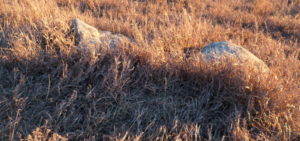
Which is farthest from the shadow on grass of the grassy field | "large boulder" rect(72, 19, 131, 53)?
"large boulder" rect(72, 19, 131, 53)

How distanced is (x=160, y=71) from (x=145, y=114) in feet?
1.81

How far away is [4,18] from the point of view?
3982mm

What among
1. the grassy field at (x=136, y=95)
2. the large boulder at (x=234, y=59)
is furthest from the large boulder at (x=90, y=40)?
the large boulder at (x=234, y=59)

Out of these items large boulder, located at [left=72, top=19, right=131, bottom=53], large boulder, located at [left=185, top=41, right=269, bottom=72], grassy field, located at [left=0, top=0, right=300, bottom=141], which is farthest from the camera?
large boulder, located at [left=72, top=19, right=131, bottom=53]

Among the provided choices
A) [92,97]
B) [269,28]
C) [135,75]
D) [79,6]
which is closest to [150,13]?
[79,6]

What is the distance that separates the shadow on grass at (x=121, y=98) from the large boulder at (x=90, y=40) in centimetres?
15

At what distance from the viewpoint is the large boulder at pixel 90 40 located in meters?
2.87

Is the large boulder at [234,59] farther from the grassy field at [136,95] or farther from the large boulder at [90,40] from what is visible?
the large boulder at [90,40]

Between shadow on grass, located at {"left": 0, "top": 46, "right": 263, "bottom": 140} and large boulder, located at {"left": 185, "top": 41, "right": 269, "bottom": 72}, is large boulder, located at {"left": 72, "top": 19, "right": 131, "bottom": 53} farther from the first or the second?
large boulder, located at {"left": 185, "top": 41, "right": 269, "bottom": 72}

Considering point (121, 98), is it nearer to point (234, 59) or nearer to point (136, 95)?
point (136, 95)

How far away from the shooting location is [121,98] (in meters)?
2.41

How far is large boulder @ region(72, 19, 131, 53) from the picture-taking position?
287cm

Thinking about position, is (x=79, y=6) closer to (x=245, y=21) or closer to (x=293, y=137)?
(x=245, y=21)

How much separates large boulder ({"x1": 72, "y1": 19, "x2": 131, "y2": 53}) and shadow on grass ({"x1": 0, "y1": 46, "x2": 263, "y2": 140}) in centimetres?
15
